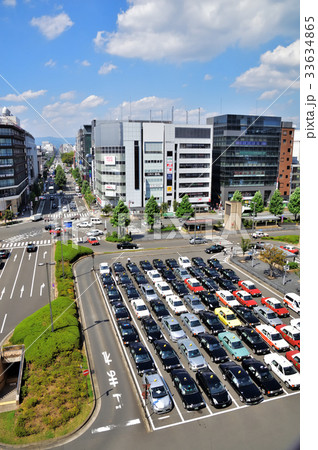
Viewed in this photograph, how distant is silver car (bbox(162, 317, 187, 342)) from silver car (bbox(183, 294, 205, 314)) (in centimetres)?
443

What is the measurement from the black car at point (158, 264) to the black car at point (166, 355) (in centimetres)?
1952

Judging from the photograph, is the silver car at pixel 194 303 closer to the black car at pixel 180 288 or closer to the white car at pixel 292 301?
the black car at pixel 180 288

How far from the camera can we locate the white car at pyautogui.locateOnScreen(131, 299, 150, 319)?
1360 inches

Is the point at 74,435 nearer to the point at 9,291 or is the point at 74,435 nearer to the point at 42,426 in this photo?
the point at 42,426

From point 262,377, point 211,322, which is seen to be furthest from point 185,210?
point 262,377

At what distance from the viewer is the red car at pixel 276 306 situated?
35469 mm

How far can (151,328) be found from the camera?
103 ft

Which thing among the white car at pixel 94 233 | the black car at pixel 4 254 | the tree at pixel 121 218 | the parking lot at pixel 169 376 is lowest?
the parking lot at pixel 169 376

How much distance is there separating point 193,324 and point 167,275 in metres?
13.6

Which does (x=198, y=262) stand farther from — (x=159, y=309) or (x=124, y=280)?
(x=159, y=309)

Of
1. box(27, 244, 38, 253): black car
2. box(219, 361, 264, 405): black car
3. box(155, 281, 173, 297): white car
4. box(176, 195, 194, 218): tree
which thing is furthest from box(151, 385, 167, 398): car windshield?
box(176, 195, 194, 218): tree

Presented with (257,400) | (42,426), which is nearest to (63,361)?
(42,426)

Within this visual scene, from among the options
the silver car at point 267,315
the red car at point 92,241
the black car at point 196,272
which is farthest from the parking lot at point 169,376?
the red car at point 92,241

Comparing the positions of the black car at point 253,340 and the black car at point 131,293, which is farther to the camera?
the black car at point 131,293
